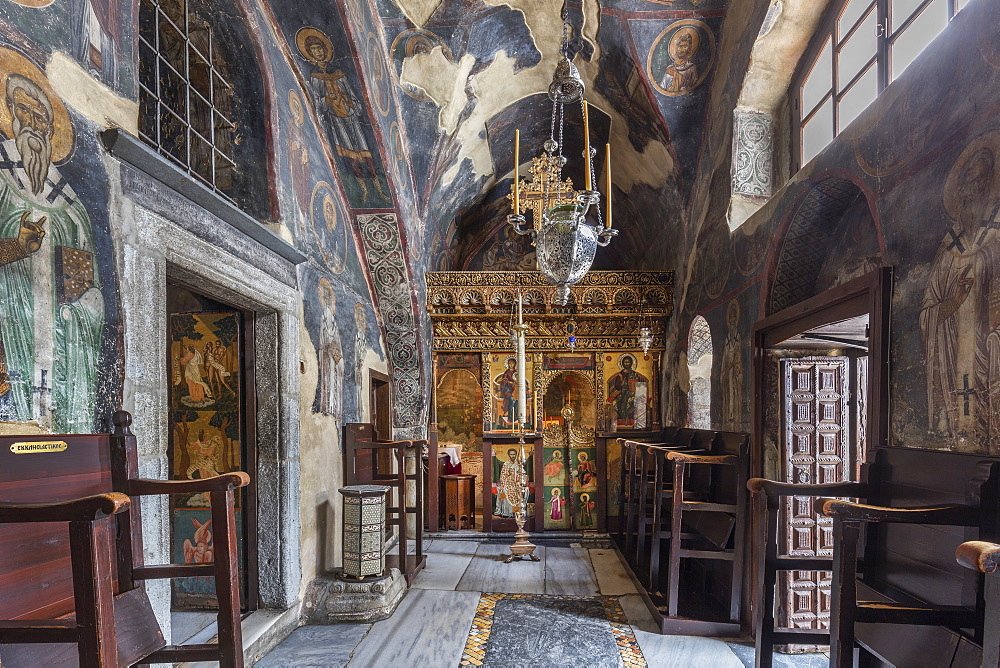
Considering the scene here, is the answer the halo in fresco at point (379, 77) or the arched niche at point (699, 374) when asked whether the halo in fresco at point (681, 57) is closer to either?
the arched niche at point (699, 374)

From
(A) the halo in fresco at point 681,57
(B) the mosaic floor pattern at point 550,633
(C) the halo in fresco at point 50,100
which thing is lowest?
(B) the mosaic floor pattern at point 550,633

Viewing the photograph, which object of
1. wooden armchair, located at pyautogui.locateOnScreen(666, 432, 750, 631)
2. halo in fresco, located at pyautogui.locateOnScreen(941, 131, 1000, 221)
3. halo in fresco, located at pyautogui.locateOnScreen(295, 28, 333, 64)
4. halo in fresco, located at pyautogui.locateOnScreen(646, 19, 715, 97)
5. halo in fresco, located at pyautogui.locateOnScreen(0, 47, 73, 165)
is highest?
halo in fresco, located at pyautogui.locateOnScreen(646, 19, 715, 97)

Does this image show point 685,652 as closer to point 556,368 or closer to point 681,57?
point 556,368

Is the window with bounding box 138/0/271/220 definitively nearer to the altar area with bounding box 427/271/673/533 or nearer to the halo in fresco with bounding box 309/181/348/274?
the halo in fresco with bounding box 309/181/348/274

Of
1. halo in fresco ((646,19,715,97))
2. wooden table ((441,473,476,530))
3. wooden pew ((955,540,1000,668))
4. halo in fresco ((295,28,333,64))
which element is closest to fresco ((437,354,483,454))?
wooden table ((441,473,476,530))

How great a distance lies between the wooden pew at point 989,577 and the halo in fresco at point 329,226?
5217mm

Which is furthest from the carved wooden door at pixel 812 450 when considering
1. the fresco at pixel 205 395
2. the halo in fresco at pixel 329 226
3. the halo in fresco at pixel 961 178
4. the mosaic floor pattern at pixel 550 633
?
the fresco at pixel 205 395

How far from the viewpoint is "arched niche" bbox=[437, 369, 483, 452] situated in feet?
37.7

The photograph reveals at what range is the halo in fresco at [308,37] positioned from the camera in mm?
5125

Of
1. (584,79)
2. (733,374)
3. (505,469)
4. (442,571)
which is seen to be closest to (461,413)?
(505,469)

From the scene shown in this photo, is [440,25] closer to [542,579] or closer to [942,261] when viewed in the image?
[942,261]

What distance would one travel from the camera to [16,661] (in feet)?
6.36

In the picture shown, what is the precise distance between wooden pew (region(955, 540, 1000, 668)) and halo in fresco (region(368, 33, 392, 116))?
5742mm

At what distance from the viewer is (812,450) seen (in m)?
4.62
